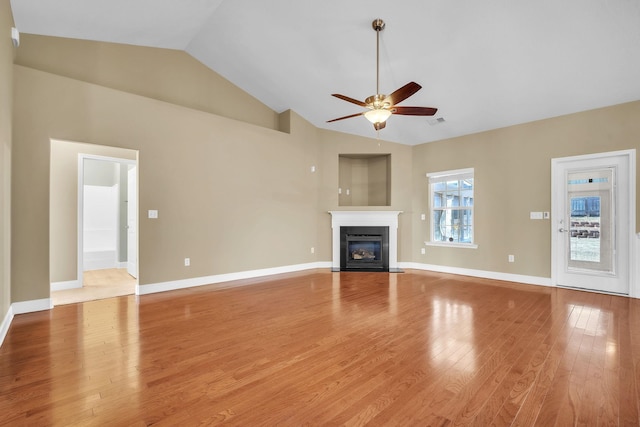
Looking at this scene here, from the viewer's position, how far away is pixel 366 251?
20.5ft

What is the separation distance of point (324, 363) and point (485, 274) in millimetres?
4301

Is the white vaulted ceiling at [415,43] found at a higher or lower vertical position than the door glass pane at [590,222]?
higher

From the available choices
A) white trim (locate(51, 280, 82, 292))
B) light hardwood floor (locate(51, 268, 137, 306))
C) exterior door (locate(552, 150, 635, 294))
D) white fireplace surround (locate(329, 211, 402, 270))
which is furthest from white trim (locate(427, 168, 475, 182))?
white trim (locate(51, 280, 82, 292))

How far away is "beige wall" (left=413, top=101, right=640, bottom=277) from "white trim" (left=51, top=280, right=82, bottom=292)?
6320 mm

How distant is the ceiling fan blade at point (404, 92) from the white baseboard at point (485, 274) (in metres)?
3.90

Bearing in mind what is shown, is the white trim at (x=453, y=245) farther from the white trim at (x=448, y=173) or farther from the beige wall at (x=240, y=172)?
the white trim at (x=448, y=173)

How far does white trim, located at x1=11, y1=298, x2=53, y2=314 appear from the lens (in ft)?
10.5

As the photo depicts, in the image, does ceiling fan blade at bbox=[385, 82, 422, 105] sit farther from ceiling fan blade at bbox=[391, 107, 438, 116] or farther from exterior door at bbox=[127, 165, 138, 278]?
exterior door at bbox=[127, 165, 138, 278]

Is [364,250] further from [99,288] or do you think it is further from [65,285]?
[65,285]

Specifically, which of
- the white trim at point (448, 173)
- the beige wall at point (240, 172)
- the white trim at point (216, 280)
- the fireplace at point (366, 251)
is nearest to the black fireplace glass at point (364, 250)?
the fireplace at point (366, 251)

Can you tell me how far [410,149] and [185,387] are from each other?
589 centimetres

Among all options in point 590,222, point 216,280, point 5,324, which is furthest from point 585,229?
point 5,324

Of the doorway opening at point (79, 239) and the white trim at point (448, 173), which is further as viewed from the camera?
the white trim at point (448, 173)

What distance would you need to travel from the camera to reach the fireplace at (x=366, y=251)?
610 cm
